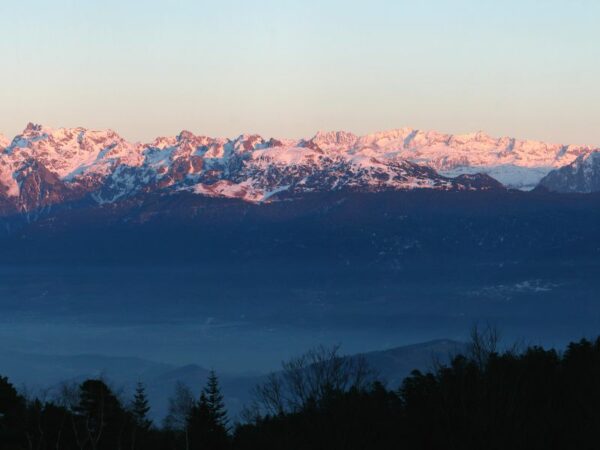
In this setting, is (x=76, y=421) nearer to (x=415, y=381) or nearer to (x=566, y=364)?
(x=415, y=381)

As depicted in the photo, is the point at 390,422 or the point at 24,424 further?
the point at 390,422

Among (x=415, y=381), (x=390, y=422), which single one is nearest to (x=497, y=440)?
(x=390, y=422)

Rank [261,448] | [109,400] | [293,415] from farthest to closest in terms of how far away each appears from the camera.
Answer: [293,415], [109,400], [261,448]

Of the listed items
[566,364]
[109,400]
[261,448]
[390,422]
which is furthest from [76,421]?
[566,364]

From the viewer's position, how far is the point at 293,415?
84.9 metres

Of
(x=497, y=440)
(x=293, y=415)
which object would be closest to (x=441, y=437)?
(x=497, y=440)

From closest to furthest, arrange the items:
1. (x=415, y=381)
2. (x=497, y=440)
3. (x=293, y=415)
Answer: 1. (x=497, y=440)
2. (x=293, y=415)
3. (x=415, y=381)

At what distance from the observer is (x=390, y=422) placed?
78.7m

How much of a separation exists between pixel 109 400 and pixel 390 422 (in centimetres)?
1425

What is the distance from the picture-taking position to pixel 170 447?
262 feet

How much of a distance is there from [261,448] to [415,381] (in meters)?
23.5

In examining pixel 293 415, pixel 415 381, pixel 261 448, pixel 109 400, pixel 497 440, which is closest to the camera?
pixel 497 440

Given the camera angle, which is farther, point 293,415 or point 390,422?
point 293,415

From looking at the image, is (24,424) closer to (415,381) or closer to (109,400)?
(109,400)
